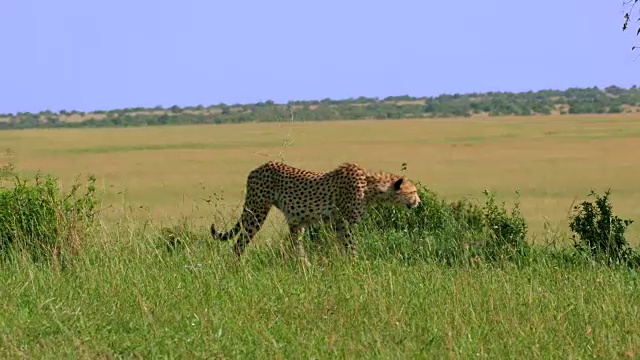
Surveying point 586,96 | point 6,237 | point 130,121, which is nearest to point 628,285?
point 6,237

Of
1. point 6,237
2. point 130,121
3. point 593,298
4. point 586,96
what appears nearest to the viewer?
point 593,298

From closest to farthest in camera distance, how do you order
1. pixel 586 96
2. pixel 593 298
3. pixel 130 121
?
pixel 593 298 → pixel 130 121 → pixel 586 96

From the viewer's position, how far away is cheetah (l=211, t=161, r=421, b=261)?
8930 millimetres

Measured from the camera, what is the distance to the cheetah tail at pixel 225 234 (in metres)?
8.36

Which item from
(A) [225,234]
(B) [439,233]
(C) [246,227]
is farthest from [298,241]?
(B) [439,233]

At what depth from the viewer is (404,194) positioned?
903 centimetres

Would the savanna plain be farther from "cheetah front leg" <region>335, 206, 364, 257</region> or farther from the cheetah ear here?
the cheetah ear

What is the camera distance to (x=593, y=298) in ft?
19.6

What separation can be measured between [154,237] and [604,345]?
13.8ft

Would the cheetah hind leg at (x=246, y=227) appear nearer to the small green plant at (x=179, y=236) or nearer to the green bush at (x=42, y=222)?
the small green plant at (x=179, y=236)

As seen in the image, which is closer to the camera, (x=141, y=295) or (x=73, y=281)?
(x=141, y=295)

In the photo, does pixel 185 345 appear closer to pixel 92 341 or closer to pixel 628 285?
pixel 92 341

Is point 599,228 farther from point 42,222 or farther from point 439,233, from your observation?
point 42,222

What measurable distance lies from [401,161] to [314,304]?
75.5 ft
